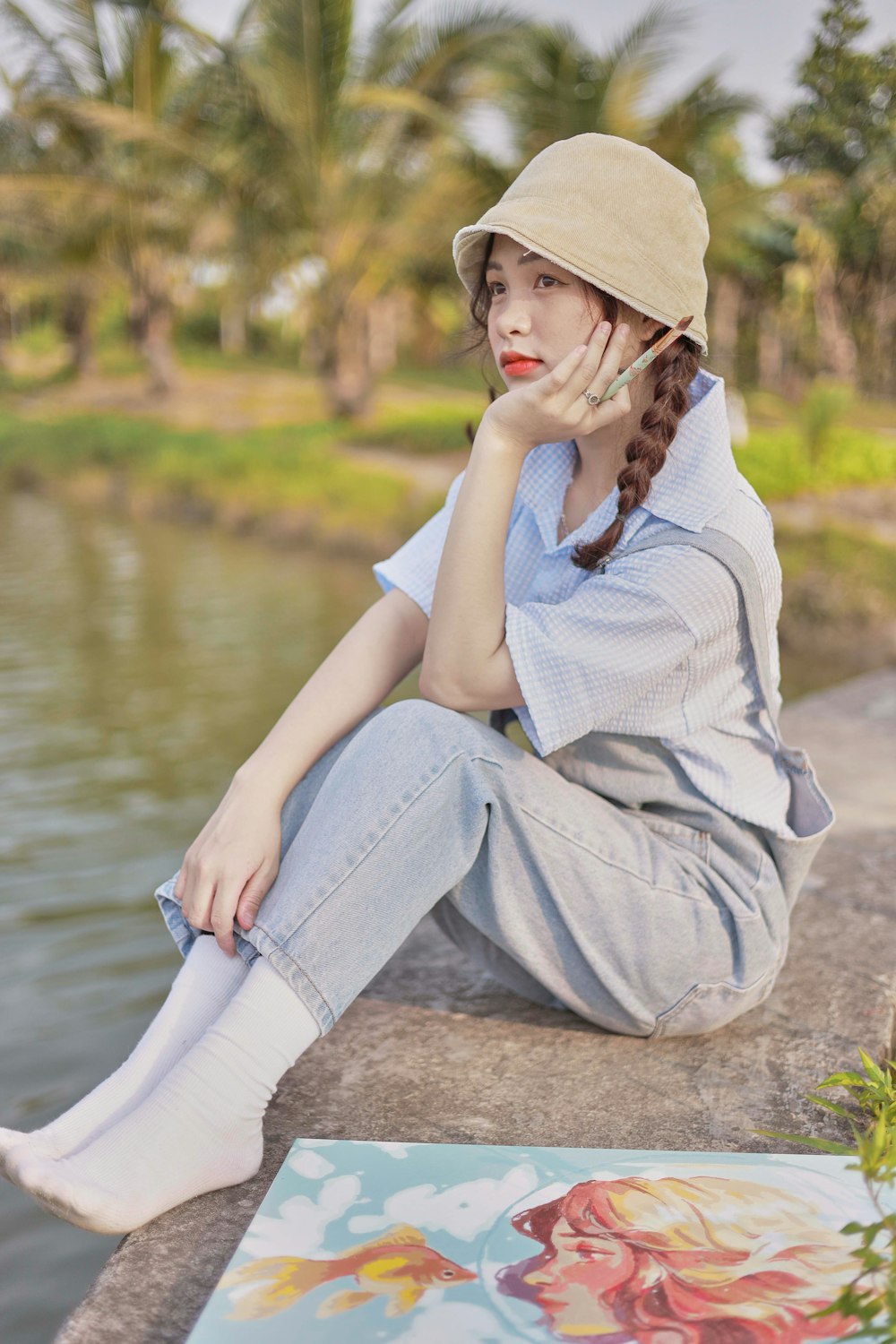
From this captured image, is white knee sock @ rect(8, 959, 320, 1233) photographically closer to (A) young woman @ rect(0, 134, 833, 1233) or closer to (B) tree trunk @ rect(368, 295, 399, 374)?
(A) young woman @ rect(0, 134, 833, 1233)

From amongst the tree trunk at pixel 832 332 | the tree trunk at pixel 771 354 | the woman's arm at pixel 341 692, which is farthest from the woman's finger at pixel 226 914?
the tree trunk at pixel 771 354

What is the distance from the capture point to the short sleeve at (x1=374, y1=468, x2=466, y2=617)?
1.72 m

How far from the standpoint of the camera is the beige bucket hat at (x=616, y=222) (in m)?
1.42

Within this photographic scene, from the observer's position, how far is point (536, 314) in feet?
4.92

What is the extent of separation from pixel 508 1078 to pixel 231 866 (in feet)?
1.48

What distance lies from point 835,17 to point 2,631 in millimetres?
4265

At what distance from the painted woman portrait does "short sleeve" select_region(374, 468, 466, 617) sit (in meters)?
0.81

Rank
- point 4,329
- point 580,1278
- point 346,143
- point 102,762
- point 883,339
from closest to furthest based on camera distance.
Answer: point 580,1278
point 102,762
point 883,339
point 346,143
point 4,329

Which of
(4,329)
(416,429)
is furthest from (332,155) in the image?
(4,329)

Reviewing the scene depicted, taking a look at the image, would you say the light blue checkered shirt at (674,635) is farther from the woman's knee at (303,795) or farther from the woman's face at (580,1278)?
the woman's face at (580,1278)

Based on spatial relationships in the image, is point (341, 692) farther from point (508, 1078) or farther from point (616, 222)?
point (616, 222)

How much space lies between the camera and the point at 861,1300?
944 mm

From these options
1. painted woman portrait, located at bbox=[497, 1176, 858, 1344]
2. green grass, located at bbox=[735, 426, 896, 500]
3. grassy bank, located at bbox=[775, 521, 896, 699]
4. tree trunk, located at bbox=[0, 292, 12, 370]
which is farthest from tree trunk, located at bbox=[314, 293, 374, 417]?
tree trunk, located at bbox=[0, 292, 12, 370]

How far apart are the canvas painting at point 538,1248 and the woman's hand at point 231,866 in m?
0.27
